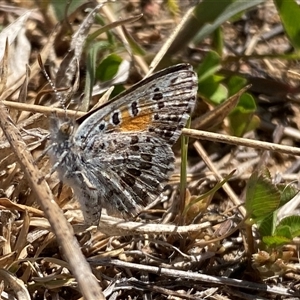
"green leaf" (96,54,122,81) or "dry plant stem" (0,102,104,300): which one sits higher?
"dry plant stem" (0,102,104,300)

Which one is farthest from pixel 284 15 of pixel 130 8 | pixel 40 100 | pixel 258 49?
pixel 40 100

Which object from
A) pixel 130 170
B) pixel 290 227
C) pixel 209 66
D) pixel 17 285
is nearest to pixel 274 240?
pixel 290 227

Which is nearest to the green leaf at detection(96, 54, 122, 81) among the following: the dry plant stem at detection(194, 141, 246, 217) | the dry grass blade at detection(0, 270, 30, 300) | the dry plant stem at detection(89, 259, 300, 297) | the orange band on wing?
the dry plant stem at detection(194, 141, 246, 217)

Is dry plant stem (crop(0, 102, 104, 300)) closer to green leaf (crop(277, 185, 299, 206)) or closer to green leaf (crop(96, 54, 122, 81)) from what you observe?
green leaf (crop(277, 185, 299, 206))

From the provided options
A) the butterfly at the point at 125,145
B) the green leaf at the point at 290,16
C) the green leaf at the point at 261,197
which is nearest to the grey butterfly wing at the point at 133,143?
the butterfly at the point at 125,145

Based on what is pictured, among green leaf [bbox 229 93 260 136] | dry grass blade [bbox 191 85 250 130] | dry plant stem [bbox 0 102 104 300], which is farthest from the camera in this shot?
green leaf [bbox 229 93 260 136]

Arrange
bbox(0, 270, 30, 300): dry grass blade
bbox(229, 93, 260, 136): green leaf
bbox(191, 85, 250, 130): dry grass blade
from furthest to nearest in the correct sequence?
bbox(229, 93, 260, 136): green leaf → bbox(191, 85, 250, 130): dry grass blade → bbox(0, 270, 30, 300): dry grass blade

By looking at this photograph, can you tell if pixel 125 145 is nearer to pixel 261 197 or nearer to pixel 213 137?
pixel 213 137
